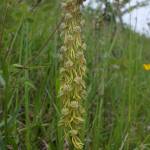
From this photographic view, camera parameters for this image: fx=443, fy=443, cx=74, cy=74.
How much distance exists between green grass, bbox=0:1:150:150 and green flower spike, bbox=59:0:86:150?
316 mm

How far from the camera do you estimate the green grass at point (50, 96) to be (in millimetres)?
1609

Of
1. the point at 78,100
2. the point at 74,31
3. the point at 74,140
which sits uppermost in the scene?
the point at 74,31

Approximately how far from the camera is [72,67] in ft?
3.66

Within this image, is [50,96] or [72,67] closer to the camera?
[72,67]

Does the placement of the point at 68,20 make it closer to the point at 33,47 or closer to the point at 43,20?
the point at 33,47

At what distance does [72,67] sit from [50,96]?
2.28 feet

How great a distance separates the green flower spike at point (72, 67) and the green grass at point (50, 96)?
1.04ft

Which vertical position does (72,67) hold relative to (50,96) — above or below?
above

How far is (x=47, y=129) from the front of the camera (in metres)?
1.88

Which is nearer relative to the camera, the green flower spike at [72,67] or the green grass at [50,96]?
the green flower spike at [72,67]

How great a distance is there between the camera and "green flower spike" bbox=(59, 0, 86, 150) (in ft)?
3.57

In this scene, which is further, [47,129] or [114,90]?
[114,90]

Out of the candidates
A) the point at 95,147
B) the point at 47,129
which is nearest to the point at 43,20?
the point at 47,129

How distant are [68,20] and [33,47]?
5.42 feet
